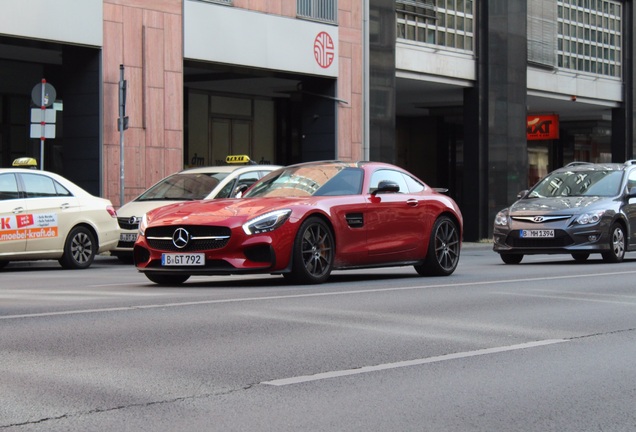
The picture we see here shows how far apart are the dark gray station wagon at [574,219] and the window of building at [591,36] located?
23077 millimetres

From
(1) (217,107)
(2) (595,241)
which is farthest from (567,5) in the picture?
(2) (595,241)

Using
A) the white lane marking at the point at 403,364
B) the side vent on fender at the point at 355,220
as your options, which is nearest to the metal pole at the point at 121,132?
the side vent on fender at the point at 355,220

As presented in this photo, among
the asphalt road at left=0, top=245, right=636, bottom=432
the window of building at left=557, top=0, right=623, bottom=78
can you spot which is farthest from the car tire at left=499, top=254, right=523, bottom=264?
the window of building at left=557, top=0, right=623, bottom=78

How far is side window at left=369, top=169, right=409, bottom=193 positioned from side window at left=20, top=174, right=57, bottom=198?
594 centimetres

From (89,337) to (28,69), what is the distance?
23.6m

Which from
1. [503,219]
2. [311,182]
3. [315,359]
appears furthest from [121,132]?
[315,359]

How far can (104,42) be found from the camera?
84.1ft

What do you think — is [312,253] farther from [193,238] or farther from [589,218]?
[589,218]

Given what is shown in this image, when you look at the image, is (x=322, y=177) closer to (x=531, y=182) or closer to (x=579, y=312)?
(x=579, y=312)

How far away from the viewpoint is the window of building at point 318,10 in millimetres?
30938

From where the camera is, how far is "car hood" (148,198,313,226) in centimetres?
1264

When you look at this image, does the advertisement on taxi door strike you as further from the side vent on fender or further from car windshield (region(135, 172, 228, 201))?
the side vent on fender

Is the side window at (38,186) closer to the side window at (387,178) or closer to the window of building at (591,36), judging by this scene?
the side window at (387,178)

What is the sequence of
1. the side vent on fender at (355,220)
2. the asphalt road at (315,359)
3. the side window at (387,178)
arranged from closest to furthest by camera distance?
the asphalt road at (315,359)
the side vent on fender at (355,220)
the side window at (387,178)
